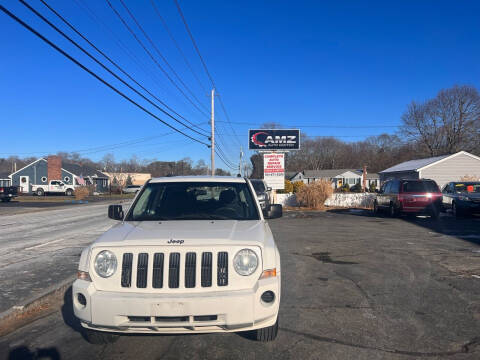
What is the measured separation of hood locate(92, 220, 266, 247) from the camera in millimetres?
3477

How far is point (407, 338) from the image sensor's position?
155 inches

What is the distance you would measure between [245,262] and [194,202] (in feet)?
5.68

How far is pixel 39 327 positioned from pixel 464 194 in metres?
17.1

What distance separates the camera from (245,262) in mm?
3484

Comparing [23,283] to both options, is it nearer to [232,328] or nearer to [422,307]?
[232,328]

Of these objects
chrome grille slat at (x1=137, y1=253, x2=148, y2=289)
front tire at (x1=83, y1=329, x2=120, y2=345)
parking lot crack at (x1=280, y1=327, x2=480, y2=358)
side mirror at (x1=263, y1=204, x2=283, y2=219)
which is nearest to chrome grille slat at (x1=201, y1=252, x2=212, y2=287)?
chrome grille slat at (x1=137, y1=253, x2=148, y2=289)

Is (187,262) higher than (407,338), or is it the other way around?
(187,262)

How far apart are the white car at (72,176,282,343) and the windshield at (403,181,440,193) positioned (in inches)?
563

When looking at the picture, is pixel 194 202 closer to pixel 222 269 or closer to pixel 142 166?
pixel 222 269

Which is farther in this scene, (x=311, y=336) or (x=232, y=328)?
(x=311, y=336)

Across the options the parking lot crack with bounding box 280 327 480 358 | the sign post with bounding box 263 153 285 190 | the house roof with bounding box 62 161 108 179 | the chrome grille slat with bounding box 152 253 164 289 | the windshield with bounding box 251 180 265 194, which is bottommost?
the parking lot crack with bounding box 280 327 480 358

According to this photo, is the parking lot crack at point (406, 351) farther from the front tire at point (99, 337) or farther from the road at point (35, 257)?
the road at point (35, 257)

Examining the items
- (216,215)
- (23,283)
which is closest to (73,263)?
(23,283)

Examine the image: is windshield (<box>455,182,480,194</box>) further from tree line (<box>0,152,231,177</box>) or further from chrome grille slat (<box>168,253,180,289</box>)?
tree line (<box>0,152,231,177</box>)
